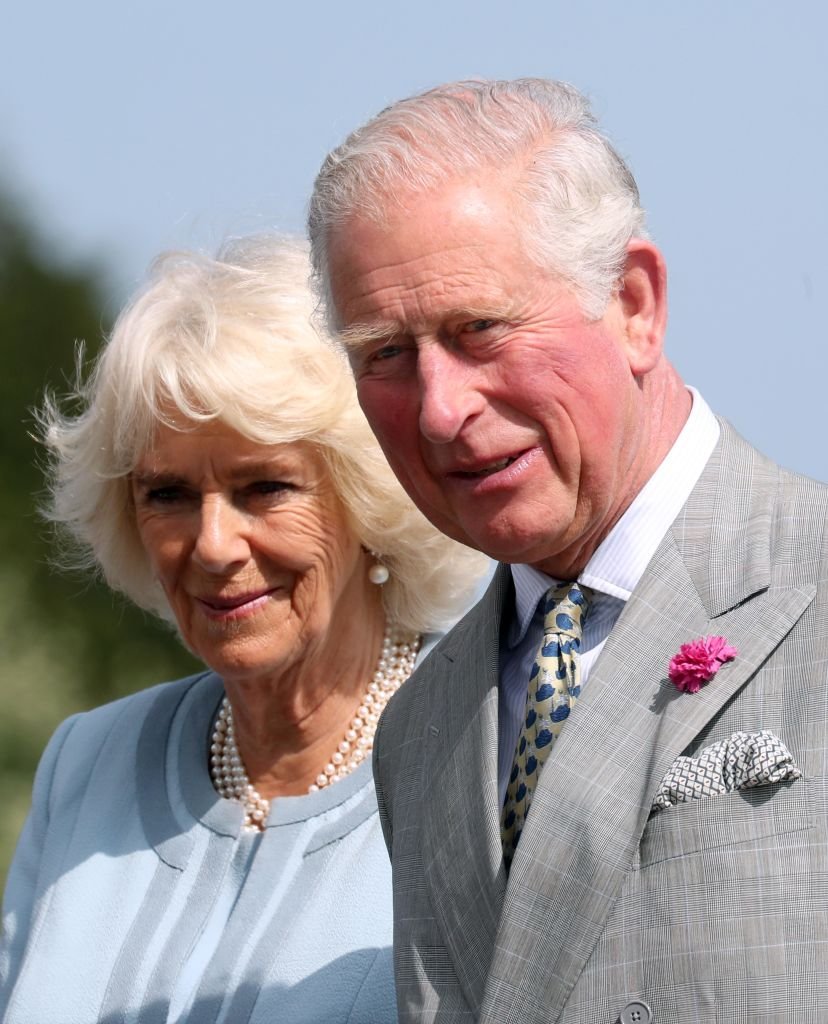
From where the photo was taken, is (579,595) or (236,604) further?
(236,604)

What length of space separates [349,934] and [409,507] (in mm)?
1064

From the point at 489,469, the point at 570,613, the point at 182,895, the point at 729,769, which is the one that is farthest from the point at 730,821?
the point at 182,895

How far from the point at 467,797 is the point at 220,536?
142cm

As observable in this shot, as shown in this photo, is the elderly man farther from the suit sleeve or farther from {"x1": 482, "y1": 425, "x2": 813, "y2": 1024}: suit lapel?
the suit sleeve

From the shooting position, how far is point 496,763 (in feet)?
8.35

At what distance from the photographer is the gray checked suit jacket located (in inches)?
80.8

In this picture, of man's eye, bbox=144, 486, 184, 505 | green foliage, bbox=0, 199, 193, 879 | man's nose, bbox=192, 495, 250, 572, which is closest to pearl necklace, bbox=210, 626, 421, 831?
man's nose, bbox=192, 495, 250, 572

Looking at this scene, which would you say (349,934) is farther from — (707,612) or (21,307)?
(21,307)

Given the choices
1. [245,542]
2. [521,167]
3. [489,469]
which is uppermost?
[521,167]

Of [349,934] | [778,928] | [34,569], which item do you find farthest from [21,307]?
[778,928]

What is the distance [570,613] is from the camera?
8.29 ft

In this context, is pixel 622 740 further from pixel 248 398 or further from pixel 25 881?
pixel 25 881

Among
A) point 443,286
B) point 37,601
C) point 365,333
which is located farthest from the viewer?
point 37,601

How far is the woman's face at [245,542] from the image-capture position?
3.81m
